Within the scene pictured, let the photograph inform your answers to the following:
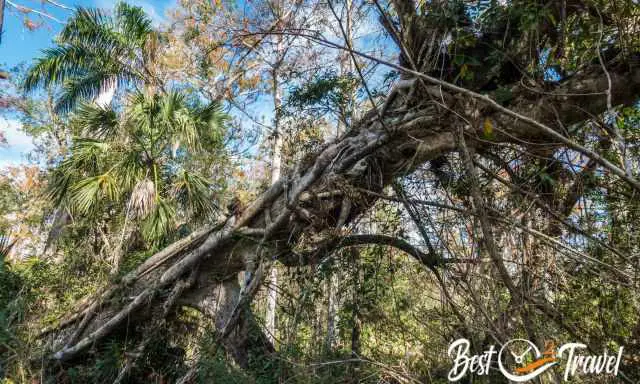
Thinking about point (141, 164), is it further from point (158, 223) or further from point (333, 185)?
point (333, 185)

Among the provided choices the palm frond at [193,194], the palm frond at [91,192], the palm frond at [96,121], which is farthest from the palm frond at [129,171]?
the palm frond at [96,121]

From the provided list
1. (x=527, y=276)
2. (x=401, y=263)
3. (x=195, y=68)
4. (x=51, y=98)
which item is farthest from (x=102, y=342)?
(x=51, y=98)

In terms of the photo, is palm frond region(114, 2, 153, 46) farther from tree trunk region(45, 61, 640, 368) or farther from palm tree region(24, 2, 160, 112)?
tree trunk region(45, 61, 640, 368)

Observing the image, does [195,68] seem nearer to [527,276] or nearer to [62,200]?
[62,200]

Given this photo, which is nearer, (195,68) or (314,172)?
(314,172)

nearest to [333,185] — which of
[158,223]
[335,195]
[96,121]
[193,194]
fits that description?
[335,195]

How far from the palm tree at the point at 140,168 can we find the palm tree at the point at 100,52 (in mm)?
1368

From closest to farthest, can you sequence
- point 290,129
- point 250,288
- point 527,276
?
point 527,276 → point 250,288 → point 290,129

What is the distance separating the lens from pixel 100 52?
7461 millimetres

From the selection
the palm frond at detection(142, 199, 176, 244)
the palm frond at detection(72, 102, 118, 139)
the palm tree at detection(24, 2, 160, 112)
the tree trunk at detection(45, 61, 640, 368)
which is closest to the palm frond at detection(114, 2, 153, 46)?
the palm tree at detection(24, 2, 160, 112)

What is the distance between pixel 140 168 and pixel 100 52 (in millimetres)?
3006

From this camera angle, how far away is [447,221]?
3.12m

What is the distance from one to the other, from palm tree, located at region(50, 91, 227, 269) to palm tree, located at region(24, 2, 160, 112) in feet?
4.49

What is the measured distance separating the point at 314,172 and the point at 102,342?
8.74ft
